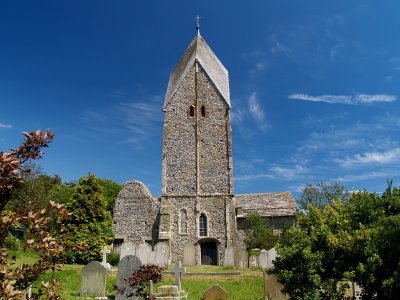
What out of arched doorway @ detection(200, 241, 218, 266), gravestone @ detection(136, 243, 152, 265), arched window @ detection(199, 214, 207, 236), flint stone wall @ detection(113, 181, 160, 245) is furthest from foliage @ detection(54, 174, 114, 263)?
arched doorway @ detection(200, 241, 218, 266)

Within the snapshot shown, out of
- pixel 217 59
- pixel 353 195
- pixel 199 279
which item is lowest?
pixel 199 279

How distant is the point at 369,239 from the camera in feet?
35.6

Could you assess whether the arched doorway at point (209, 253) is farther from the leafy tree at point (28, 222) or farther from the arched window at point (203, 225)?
the leafy tree at point (28, 222)

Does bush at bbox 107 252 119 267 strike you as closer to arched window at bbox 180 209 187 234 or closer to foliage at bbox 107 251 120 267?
foliage at bbox 107 251 120 267

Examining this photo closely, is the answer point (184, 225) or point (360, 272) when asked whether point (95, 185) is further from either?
point (360, 272)

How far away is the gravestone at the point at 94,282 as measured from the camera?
13758 mm

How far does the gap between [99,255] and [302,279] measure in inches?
669

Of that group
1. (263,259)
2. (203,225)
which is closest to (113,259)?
(203,225)

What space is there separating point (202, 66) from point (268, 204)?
13887 millimetres

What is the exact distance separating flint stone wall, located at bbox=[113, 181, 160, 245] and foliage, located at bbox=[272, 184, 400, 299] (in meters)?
19.3

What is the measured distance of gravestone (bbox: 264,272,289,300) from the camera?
13800 mm

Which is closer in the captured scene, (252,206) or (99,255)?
(99,255)

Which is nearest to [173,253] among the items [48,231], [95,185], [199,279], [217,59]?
[95,185]

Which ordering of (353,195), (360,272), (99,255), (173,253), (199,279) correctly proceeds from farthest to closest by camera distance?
1. (173,253)
2. (99,255)
3. (199,279)
4. (353,195)
5. (360,272)
